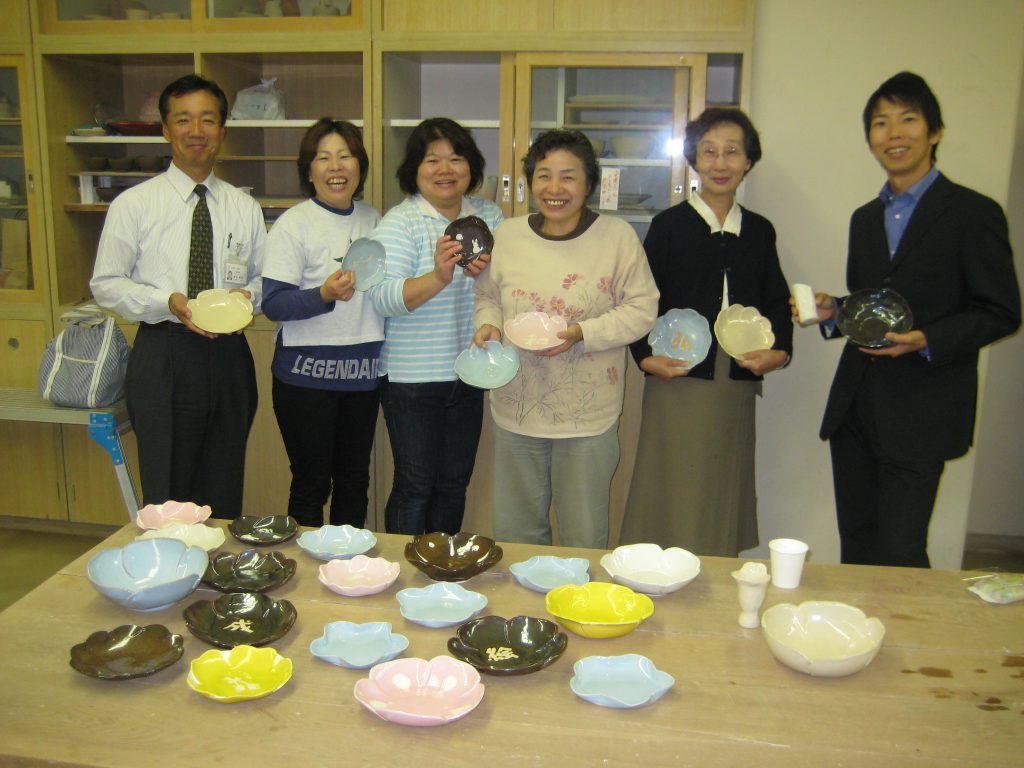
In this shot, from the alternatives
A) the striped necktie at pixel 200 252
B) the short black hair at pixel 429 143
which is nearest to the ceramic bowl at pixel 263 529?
the striped necktie at pixel 200 252

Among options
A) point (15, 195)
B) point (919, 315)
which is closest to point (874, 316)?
point (919, 315)

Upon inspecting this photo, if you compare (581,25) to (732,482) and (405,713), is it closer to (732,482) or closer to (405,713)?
(732,482)

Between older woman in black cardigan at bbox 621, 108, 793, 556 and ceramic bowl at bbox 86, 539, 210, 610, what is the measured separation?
4.33 ft

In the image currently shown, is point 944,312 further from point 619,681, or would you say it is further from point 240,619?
point 240,619

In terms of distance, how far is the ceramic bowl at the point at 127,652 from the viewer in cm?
120

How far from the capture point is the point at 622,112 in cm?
296

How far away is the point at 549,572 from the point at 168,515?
0.84 meters

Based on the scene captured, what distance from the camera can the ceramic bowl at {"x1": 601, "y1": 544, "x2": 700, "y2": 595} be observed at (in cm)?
149

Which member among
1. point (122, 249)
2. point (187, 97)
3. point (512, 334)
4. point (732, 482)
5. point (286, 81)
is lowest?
point (732, 482)

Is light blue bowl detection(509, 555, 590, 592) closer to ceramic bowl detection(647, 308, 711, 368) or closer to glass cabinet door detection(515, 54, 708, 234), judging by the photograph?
ceramic bowl detection(647, 308, 711, 368)

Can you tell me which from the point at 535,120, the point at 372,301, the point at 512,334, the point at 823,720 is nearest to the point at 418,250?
the point at 372,301

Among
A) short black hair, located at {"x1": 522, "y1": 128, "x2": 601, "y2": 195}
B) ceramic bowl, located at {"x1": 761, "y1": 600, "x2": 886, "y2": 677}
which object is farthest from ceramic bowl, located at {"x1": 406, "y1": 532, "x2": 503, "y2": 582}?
short black hair, located at {"x1": 522, "y1": 128, "x2": 601, "y2": 195}

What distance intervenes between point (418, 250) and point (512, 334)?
40 cm

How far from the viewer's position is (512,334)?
6.95 ft
